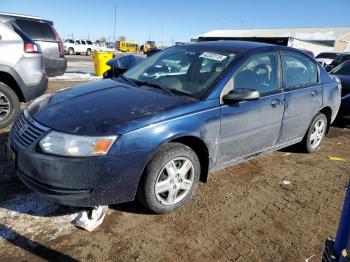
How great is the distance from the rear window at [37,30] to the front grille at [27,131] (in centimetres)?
616

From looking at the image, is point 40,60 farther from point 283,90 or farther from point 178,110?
point 283,90

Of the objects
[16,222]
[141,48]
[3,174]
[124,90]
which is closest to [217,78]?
[124,90]

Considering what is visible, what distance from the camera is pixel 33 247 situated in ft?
8.89

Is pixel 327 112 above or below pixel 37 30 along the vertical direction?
below

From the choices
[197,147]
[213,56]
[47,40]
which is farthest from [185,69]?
[47,40]

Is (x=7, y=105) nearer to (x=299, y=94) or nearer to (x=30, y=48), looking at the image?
(x=30, y=48)

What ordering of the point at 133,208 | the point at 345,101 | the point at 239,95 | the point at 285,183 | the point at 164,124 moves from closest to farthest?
1. the point at 164,124
2. the point at 133,208
3. the point at 239,95
4. the point at 285,183
5. the point at 345,101

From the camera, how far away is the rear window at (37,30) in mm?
8570

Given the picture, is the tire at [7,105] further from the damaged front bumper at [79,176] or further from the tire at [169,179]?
the tire at [169,179]

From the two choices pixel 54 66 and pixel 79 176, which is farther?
pixel 54 66

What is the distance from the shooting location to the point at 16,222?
3.02m

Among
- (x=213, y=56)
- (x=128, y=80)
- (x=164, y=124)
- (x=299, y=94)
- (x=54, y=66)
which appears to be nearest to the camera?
(x=164, y=124)

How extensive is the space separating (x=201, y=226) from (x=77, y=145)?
1.31 metres

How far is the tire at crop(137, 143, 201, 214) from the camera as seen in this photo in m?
3.04
